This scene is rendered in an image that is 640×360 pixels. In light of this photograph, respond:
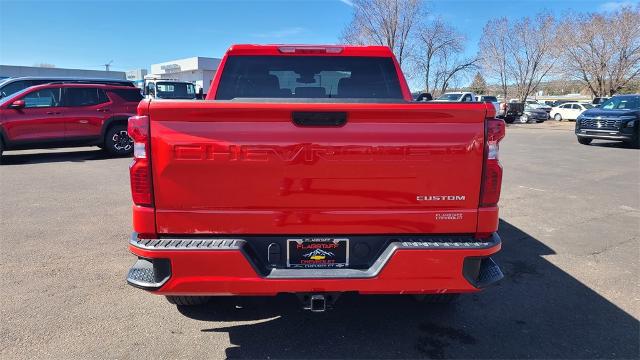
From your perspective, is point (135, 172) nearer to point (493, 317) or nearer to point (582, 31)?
point (493, 317)

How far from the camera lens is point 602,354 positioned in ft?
9.84

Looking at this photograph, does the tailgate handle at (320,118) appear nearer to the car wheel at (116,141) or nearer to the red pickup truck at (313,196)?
the red pickup truck at (313,196)

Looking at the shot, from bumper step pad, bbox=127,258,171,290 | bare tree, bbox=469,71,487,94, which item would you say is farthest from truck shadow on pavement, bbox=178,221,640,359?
bare tree, bbox=469,71,487,94

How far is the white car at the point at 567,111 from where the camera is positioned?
1345 inches

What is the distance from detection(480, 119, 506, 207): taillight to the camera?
2592 mm

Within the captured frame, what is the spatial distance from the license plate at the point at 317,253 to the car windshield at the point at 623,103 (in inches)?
724

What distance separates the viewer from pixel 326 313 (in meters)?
3.56

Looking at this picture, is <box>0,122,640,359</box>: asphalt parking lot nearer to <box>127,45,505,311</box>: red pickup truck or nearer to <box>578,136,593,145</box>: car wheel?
<box>127,45,505,311</box>: red pickup truck

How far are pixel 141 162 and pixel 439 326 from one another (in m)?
2.40

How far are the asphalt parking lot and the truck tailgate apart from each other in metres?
0.99

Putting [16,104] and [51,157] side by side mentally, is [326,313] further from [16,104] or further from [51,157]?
[51,157]

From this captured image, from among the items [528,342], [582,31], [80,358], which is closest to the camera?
[80,358]

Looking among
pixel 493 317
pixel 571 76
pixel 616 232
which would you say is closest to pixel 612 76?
pixel 571 76

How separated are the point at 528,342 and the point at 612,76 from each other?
135 feet
